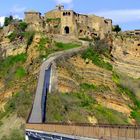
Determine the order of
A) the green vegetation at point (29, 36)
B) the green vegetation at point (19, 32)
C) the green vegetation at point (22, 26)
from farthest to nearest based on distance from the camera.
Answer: the green vegetation at point (22, 26) → the green vegetation at point (19, 32) → the green vegetation at point (29, 36)

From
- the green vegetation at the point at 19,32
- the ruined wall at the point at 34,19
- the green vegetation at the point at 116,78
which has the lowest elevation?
the green vegetation at the point at 116,78

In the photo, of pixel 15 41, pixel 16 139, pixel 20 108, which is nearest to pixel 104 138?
pixel 16 139

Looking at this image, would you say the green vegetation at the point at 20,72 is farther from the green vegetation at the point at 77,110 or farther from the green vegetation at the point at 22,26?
the green vegetation at the point at 22,26

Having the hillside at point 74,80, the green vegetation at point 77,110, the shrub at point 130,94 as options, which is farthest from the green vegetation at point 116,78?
the green vegetation at point 77,110

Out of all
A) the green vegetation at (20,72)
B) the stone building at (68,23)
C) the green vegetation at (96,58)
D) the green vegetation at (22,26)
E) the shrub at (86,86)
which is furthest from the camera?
the stone building at (68,23)

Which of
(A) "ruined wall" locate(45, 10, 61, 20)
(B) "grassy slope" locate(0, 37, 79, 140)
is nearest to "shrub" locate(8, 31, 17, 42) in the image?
(B) "grassy slope" locate(0, 37, 79, 140)

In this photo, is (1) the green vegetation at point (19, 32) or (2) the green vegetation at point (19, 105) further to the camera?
(1) the green vegetation at point (19, 32)

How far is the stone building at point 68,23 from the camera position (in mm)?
102125

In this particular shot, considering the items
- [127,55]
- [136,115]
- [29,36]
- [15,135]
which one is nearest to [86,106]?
[136,115]

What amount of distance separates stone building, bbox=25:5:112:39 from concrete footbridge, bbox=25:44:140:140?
29.2ft

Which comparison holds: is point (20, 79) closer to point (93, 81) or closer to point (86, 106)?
point (93, 81)

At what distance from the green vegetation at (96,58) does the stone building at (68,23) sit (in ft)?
26.4

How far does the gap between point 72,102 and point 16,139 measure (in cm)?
1246

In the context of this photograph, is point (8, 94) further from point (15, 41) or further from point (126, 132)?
point (126, 132)
